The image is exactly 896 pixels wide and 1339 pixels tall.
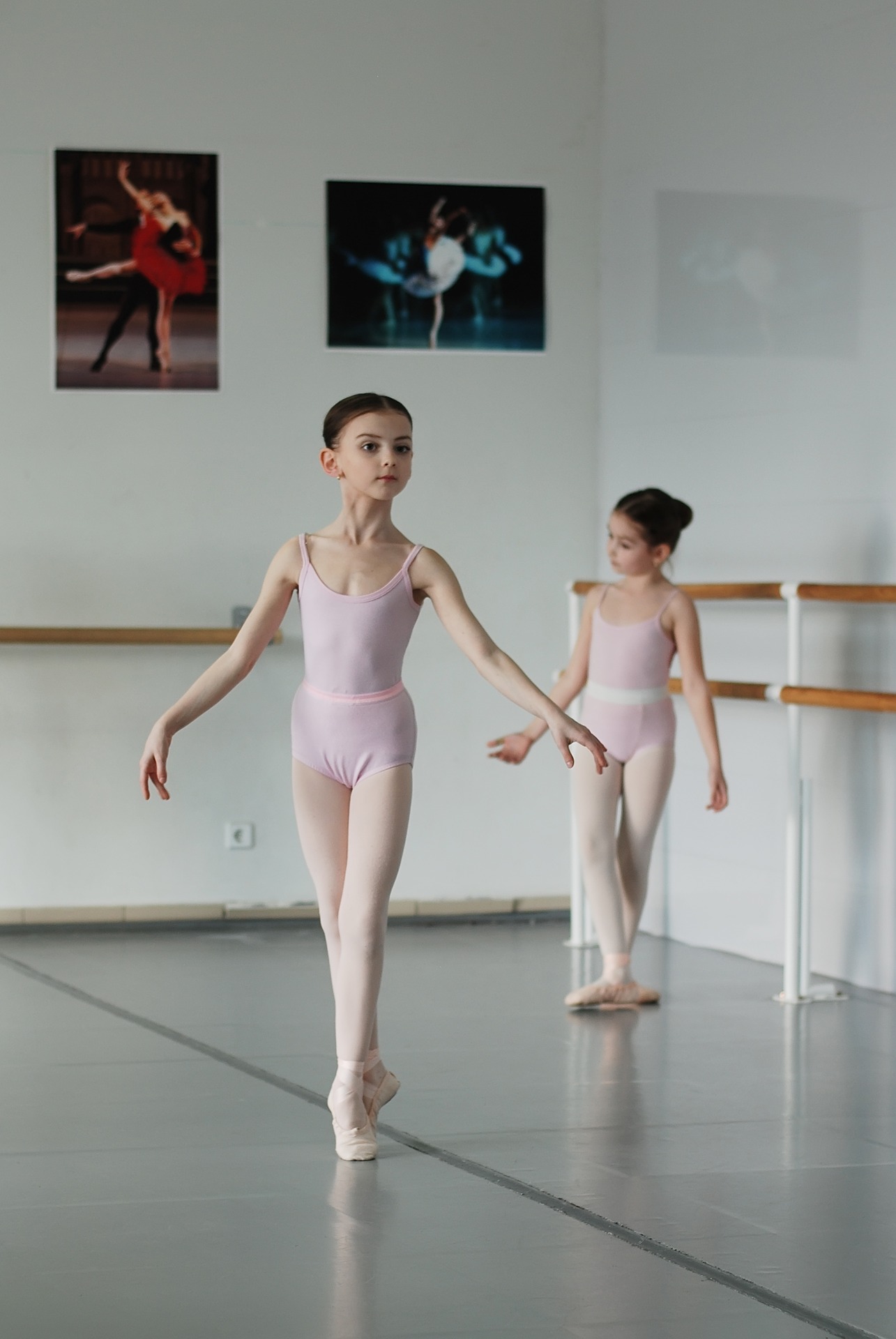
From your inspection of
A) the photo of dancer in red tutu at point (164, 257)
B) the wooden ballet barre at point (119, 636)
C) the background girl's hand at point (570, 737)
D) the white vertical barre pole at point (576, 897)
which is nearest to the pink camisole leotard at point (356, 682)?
the background girl's hand at point (570, 737)

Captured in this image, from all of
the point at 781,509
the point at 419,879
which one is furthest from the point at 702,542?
the point at 419,879

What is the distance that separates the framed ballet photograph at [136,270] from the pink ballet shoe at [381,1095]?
3208 millimetres

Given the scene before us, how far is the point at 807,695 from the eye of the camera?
465 cm

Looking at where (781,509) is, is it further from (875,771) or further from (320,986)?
(320,986)

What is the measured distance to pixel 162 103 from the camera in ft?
19.5

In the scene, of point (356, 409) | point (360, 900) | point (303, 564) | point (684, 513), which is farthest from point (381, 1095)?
point (684, 513)

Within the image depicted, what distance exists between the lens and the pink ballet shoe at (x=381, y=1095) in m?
3.27

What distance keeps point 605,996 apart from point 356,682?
1.64 meters

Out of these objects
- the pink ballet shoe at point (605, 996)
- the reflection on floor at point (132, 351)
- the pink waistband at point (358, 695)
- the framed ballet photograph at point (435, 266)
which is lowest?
the pink ballet shoe at point (605, 996)

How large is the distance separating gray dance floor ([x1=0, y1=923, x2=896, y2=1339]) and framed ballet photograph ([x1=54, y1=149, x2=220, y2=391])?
2.02 m

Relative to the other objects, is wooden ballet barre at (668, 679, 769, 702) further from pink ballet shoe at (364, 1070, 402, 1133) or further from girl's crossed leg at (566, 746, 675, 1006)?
pink ballet shoe at (364, 1070, 402, 1133)

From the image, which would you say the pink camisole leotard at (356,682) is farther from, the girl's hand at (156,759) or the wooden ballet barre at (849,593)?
the wooden ballet barre at (849,593)

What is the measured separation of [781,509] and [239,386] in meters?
1.83

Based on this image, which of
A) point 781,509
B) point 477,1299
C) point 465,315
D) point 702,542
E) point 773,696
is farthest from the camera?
point 465,315
